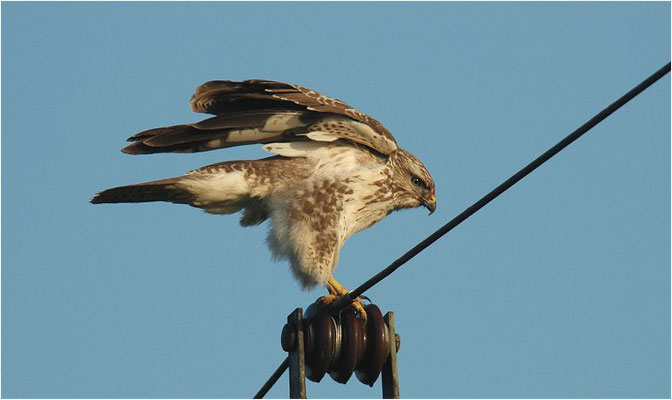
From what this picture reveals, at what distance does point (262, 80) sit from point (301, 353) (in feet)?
8.64

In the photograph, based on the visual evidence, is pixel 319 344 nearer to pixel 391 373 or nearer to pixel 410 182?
pixel 391 373

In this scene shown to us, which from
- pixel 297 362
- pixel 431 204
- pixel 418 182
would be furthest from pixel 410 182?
pixel 297 362

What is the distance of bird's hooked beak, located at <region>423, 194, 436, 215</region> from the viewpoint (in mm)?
8320

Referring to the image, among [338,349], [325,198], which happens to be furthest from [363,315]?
[325,198]

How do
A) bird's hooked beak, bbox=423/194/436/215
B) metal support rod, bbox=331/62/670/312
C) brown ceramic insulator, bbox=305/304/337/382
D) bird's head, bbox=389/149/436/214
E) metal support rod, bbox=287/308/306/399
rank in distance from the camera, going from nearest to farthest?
metal support rod, bbox=331/62/670/312
metal support rod, bbox=287/308/306/399
brown ceramic insulator, bbox=305/304/337/382
bird's head, bbox=389/149/436/214
bird's hooked beak, bbox=423/194/436/215

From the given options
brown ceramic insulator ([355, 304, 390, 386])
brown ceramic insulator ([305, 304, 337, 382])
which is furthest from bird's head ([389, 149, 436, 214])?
brown ceramic insulator ([305, 304, 337, 382])

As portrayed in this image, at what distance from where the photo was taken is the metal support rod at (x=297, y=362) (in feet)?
17.1

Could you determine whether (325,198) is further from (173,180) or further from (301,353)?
(301,353)

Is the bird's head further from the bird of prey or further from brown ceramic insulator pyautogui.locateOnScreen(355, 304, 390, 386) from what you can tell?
brown ceramic insulator pyautogui.locateOnScreen(355, 304, 390, 386)

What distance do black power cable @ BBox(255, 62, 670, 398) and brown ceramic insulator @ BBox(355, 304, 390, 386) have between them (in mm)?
199

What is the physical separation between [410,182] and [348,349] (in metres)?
2.75

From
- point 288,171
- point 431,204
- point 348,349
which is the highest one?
point 431,204

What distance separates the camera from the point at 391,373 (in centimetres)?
555

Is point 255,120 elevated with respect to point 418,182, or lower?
elevated
